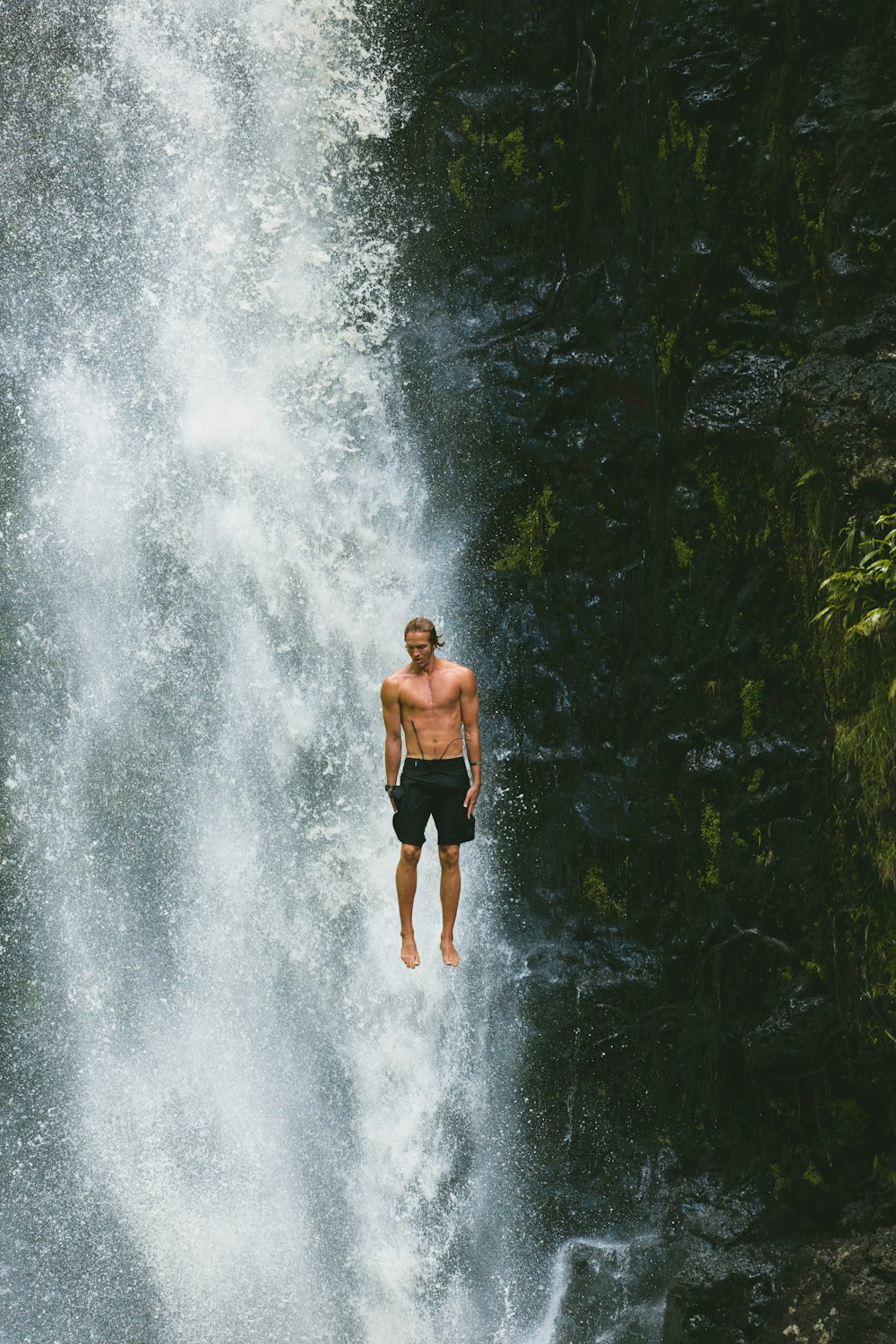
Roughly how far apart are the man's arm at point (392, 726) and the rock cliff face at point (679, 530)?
6.09 feet

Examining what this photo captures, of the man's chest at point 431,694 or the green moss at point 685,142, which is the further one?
the green moss at point 685,142

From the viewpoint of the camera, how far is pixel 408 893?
6535 mm

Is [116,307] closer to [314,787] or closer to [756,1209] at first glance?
[314,787]

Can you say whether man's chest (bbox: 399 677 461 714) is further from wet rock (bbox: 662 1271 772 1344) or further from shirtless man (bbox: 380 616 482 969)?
wet rock (bbox: 662 1271 772 1344)

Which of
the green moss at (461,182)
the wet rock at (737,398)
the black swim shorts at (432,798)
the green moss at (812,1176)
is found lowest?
the green moss at (812,1176)

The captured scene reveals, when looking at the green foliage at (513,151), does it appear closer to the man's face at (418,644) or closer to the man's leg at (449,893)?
the man's face at (418,644)

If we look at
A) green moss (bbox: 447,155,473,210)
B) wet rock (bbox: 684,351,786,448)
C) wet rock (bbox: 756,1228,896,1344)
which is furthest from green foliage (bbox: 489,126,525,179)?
wet rock (bbox: 756,1228,896,1344)

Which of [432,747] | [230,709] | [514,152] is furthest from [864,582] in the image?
[230,709]

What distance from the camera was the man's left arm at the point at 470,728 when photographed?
247 inches

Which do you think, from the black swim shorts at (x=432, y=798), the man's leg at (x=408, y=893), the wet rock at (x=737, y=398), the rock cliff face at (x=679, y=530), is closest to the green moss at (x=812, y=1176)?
the rock cliff face at (x=679, y=530)

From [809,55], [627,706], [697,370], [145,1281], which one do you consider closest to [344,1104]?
[145,1281]

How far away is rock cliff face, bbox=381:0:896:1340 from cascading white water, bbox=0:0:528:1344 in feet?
1.86

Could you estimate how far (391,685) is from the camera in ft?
20.6

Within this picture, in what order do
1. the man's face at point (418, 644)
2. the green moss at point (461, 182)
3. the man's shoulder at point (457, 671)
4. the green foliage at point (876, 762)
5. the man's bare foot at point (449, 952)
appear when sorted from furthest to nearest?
the green moss at point (461, 182) → the man's bare foot at point (449, 952) → the man's shoulder at point (457, 671) → the man's face at point (418, 644) → the green foliage at point (876, 762)
